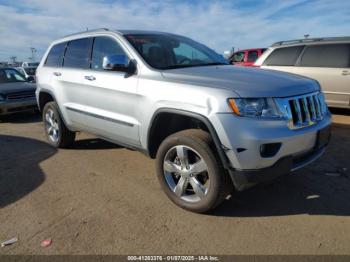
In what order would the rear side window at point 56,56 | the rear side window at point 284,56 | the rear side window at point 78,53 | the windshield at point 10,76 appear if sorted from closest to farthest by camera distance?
the rear side window at point 78,53 → the rear side window at point 56,56 → the rear side window at point 284,56 → the windshield at point 10,76

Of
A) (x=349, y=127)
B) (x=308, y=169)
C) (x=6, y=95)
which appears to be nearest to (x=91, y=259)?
(x=308, y=169)

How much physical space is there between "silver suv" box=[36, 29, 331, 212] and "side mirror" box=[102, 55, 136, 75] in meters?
0.01

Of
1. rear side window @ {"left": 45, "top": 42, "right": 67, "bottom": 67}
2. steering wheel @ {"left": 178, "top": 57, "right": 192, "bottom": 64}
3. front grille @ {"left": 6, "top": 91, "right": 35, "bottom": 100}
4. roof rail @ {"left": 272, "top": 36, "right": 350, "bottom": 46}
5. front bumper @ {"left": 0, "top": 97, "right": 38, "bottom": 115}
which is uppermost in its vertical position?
roof rail @ {"left": 272, "top": 36, "right": 350, "bottom": 46}

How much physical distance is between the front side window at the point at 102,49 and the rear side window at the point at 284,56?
537 cm

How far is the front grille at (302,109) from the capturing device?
9.50 feet

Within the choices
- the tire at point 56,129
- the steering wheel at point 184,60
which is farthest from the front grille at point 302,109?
the tire at point 56,129

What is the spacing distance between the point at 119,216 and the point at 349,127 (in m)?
5.41

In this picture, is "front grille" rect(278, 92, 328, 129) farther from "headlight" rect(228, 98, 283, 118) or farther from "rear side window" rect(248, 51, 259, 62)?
"rear side window" rect(248, 51, 259, 62)

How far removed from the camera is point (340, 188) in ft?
12.2

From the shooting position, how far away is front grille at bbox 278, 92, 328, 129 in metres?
2.90

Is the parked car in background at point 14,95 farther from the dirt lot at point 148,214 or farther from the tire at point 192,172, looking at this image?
the tire at point 192,172

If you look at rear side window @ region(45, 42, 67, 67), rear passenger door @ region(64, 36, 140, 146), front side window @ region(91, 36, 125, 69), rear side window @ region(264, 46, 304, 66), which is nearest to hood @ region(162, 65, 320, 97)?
rear passenger door @ region(64, 36, 140, 146)

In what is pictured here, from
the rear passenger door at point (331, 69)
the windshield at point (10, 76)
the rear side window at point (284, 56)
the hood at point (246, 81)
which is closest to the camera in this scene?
the hood at point (246, 81)

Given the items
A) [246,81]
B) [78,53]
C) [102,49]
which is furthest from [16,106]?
[246,81]
